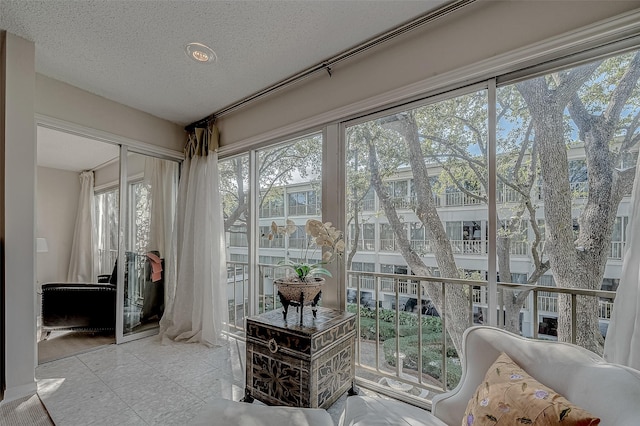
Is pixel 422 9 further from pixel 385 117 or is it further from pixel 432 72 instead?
pixel 385 117

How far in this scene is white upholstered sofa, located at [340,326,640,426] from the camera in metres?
0.81

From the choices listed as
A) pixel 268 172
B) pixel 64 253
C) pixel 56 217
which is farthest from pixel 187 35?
pixel 64 253

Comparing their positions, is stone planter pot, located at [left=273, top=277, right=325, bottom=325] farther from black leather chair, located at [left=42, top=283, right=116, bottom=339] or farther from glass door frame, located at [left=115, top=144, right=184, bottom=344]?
black leather chair, located at [left=42, top=283, right=116, bottom=339]

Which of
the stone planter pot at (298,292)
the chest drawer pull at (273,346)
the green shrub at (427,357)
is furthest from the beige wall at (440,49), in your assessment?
the green shrub at (427,357)

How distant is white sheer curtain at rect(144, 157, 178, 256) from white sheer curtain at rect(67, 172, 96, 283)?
6.88 feet

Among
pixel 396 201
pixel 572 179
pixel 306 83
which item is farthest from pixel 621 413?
pixel 306 83

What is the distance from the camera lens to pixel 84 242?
467 cm

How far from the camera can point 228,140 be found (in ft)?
10.4

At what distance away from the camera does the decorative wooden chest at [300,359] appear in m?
1.69

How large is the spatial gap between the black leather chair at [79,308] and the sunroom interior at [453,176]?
112cm

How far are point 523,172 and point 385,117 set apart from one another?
975 mm

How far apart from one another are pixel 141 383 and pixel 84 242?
11.7 feet

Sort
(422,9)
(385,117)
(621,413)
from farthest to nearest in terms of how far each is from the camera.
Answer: (385,117) < (422,9) < (621,413)

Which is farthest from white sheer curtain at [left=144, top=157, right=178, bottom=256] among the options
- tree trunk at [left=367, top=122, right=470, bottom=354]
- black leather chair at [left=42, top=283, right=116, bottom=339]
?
tree trunk at [left=367, top=122, right=470, bottom=354]
